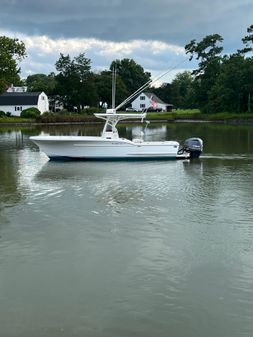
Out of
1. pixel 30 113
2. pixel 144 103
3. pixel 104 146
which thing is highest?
pixel 144 103

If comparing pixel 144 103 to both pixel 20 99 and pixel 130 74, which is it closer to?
pixel 130 74

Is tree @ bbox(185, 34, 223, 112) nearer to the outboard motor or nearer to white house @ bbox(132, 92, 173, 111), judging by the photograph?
white house @ bbox(132, 92, 173, 111)

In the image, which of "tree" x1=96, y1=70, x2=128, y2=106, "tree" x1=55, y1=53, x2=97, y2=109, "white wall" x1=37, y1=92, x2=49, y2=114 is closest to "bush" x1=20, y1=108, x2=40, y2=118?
"white wall" x1=37, y1=92, x2=49, y2=114

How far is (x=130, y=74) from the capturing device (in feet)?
510

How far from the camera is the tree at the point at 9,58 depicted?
263ft

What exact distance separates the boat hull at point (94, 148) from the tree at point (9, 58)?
56.0 m

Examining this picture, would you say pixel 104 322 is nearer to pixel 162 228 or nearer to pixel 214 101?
pixel 162 228

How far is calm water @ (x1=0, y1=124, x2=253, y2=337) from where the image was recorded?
7805 millimetres

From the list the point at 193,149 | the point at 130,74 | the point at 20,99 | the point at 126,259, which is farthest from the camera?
the point at 130,74

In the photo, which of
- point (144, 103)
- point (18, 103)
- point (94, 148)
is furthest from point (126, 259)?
point (144, 103)

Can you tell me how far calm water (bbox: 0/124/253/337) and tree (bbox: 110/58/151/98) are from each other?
137 metres

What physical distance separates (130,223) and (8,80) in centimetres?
7283

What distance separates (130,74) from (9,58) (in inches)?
3080

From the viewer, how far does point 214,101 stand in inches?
4109
